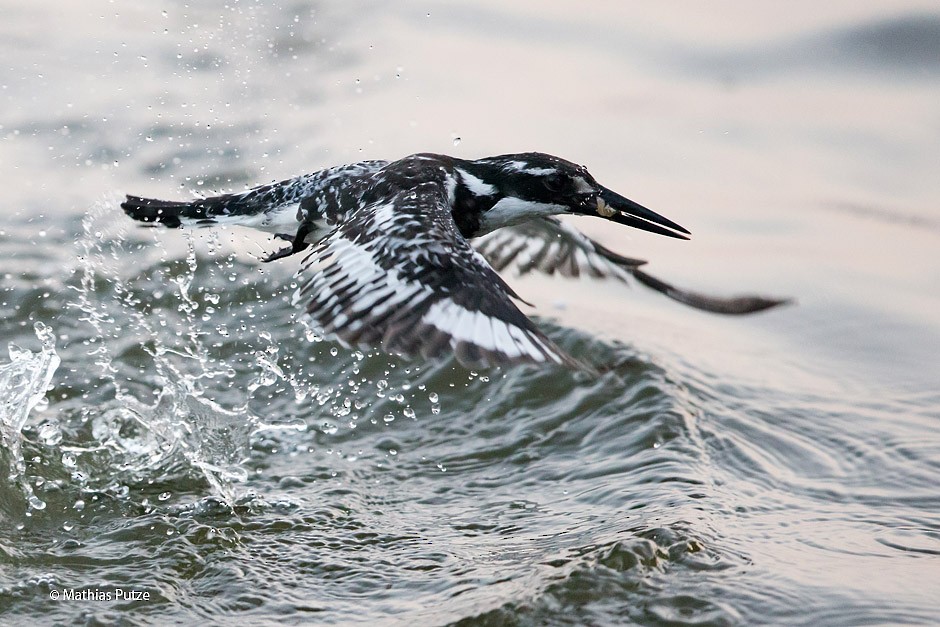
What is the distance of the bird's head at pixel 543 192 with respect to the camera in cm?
497

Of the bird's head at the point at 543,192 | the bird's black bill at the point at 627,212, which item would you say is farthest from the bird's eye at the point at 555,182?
the bird's black bill at the point at 627,212

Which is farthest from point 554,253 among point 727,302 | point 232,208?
point 232,208

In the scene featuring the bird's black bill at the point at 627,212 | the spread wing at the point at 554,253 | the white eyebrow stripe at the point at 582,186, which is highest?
the white eyebrow stripe at the point at 582,186

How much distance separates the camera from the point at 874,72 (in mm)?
9211

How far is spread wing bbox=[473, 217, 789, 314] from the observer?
19.1ft

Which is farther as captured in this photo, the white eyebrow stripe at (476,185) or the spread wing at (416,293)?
the white eyebrow stripe at (476,185)

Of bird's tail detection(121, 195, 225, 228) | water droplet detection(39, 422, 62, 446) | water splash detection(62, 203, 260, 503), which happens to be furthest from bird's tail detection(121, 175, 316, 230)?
water droplet detection(39, 422, 62, 446)

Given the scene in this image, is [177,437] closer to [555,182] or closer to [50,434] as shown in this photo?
[50,434]

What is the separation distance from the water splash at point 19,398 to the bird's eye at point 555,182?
2.32 meters

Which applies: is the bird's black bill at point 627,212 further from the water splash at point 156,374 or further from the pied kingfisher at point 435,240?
the water splash at point 156,374

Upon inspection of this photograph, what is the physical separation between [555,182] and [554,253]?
3.82ft

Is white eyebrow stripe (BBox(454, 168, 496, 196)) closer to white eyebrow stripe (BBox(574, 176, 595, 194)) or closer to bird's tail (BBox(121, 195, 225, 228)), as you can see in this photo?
white eyebrow stripe (BBox(574, 176, 595, 194))

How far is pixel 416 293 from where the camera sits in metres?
4.12

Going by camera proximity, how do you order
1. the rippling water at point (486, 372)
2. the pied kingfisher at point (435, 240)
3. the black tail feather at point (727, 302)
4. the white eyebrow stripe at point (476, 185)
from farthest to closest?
the white eyebrow stripe at point (476, 185) → the black tail feather at point (727, 302) → the rippling water at point (486, 372) → the pied kingfisher at point (435, 240)
